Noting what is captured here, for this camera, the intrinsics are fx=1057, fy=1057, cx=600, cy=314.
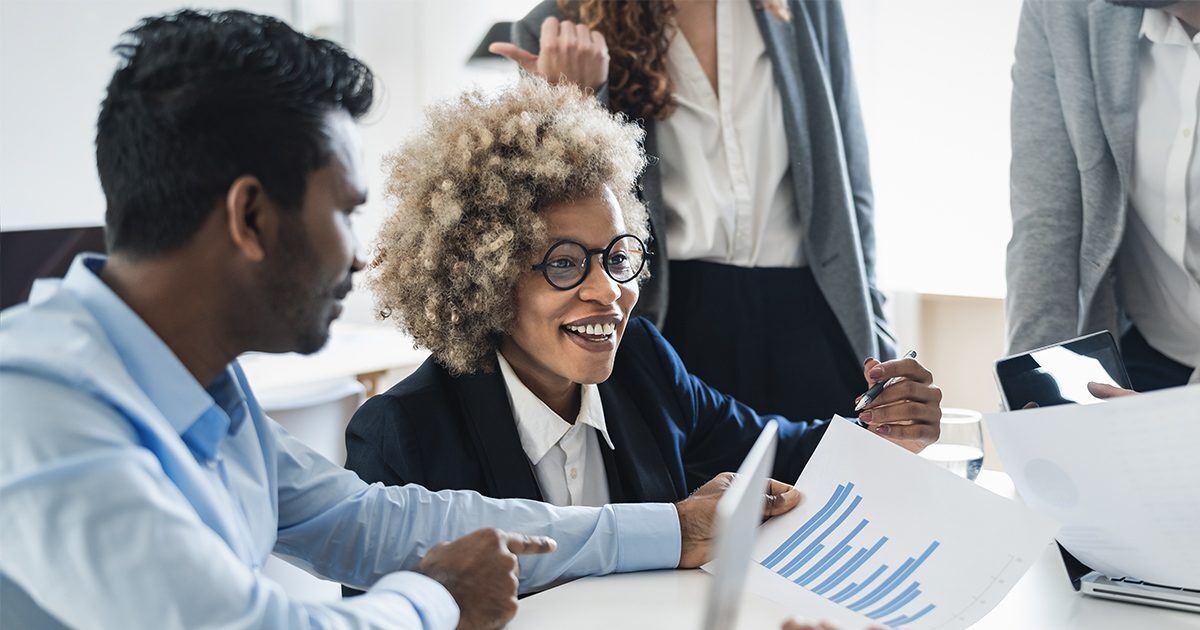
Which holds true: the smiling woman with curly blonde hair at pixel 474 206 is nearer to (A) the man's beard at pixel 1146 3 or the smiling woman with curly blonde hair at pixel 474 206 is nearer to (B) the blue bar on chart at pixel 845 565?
(B) the blue bar on chart at pixel 845 565

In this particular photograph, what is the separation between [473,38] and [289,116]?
3.72 metres

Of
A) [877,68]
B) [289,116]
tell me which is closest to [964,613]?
[289,116]

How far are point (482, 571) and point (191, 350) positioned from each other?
34 centimetres

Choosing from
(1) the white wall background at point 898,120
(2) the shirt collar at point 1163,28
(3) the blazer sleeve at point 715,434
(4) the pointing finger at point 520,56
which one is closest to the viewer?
(3) the blazer sleeve at point 715,434

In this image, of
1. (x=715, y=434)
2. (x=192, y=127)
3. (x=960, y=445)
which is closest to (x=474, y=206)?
(x=715, y=434)

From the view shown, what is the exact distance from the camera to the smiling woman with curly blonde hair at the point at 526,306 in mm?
1423

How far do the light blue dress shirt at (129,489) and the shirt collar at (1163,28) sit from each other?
4.83ft

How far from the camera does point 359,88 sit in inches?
38.5

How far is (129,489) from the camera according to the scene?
74 centimetres

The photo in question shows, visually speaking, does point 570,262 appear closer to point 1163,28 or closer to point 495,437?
point 495,437

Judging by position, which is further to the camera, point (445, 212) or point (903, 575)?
point (445, 212)

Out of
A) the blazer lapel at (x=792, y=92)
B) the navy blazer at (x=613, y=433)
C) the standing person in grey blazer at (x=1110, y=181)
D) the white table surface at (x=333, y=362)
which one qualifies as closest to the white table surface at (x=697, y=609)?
the navy blazer at (x=613, y=433)

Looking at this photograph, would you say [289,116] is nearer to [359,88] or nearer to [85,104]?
[359,88]

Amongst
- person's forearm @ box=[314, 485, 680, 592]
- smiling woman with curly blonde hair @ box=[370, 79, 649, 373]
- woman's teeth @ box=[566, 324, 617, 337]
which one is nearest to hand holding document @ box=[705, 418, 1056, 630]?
person's forearm @ box=[314, 485, 680, 592]
